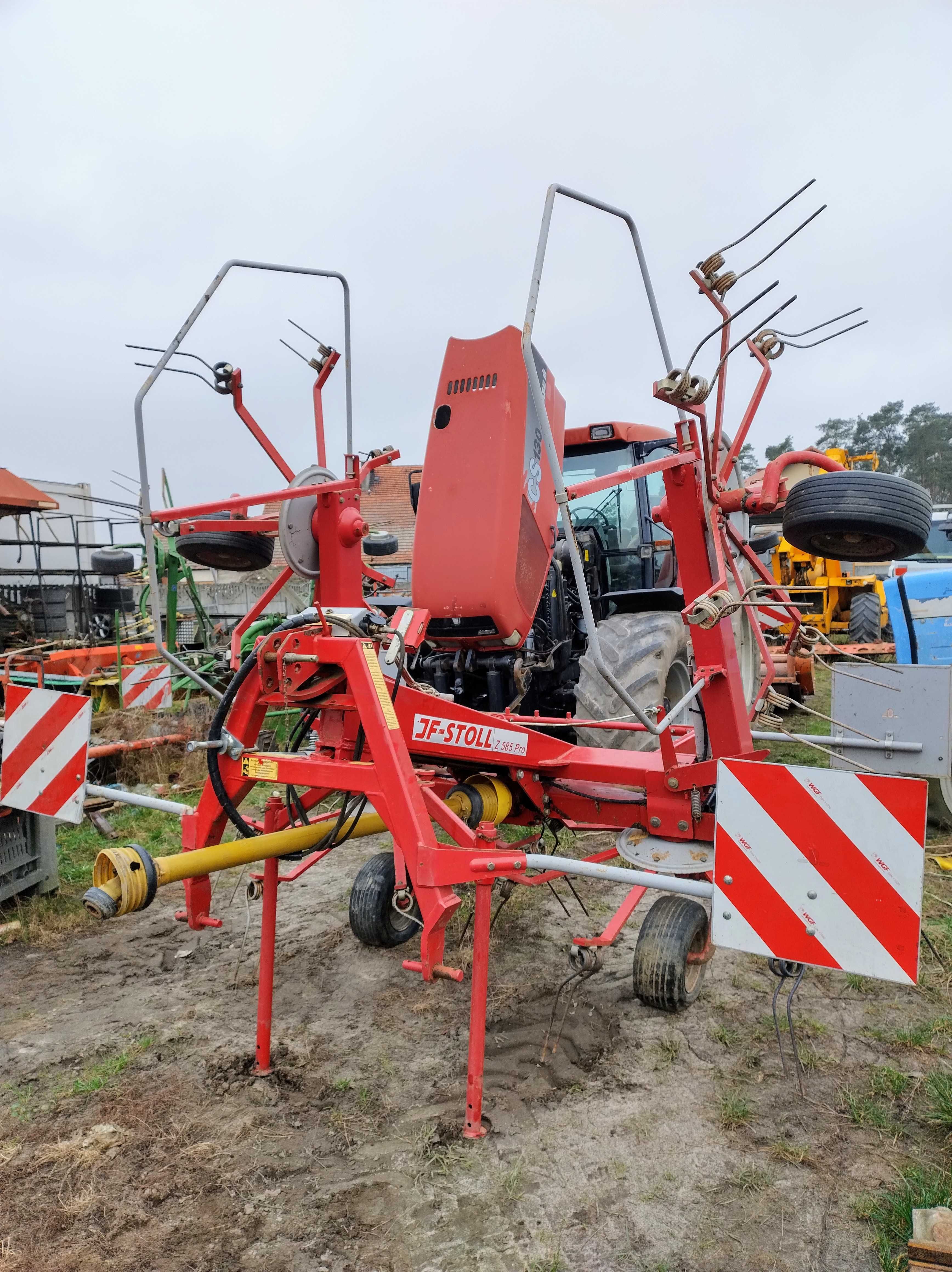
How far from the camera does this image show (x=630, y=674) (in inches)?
163

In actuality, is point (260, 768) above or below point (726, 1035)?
above

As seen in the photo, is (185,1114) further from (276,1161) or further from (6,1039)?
(6,1039)

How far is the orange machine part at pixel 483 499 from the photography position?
3111 millimetres

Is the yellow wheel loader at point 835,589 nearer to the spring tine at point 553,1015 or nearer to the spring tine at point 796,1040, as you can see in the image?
the spring tine at point 553,1015

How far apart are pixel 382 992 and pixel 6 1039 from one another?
1394mm

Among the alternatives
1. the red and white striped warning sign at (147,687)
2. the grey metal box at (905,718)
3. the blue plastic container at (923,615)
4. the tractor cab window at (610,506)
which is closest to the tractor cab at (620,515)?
the tractor cab window at (610,506)

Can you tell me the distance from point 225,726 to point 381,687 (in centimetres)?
61

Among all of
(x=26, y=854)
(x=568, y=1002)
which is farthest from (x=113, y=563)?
(x=568, y=1002)

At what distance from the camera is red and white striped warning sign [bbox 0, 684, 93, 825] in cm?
308

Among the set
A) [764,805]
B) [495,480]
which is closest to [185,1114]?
[764,805]

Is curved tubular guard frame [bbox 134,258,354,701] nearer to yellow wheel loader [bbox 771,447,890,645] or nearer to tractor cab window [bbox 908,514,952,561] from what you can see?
yellow wheel loader [bbox 771,447,890,645]

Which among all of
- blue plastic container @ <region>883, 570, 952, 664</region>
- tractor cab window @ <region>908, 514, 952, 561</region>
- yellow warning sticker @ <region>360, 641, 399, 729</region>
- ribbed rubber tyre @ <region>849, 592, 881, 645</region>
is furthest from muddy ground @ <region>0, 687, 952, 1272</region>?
tractor cab window @ <region>908, 514, 952, 561</region>

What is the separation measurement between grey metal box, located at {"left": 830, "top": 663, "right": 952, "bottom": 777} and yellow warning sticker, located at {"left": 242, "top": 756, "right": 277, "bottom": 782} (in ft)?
8.98

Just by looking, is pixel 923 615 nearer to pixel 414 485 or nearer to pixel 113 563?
pixel 414 485
